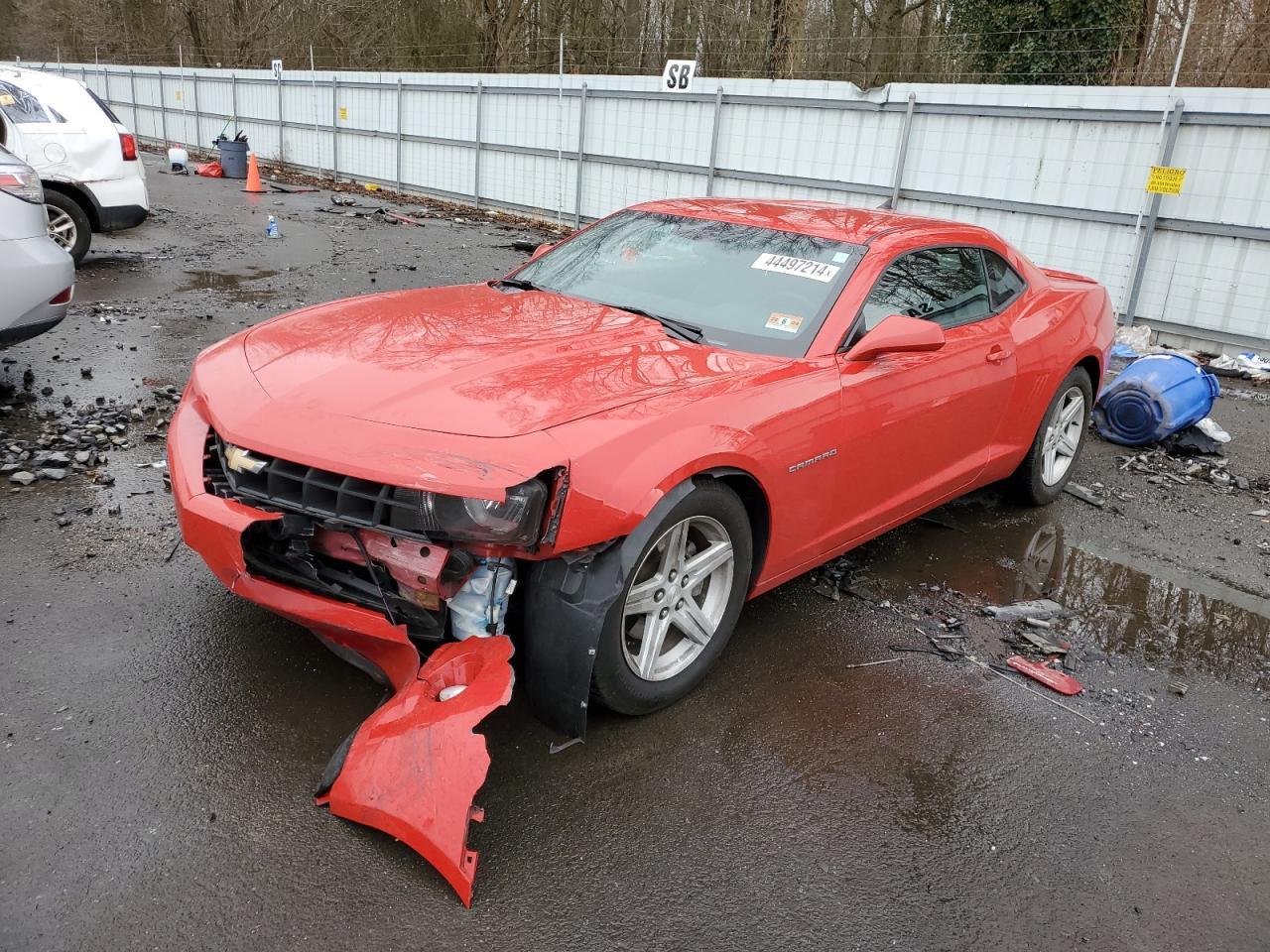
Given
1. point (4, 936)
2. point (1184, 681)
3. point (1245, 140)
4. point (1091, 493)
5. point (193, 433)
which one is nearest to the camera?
point (4, 936)

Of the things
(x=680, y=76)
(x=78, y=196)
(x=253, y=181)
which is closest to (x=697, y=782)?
(x=78, y=196)

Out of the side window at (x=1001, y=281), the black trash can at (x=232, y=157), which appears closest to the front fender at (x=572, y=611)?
the side window at (x=1001, y=281)

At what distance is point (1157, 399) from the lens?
6.75 metres

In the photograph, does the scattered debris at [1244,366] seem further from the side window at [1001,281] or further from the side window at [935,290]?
the side window at [935,290]

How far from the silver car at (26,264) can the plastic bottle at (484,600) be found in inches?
151

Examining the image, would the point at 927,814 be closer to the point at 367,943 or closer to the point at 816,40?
the point at 367,943

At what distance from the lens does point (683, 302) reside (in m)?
4.02

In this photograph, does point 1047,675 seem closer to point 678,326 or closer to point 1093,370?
point 678,326

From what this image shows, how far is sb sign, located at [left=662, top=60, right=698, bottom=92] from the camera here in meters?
14.5

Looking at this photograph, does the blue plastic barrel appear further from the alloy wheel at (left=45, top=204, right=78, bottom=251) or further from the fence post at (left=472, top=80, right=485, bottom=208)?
the fence post at (left=472, top=80, right=485, bottom=208)

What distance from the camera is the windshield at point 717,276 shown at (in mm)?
3805

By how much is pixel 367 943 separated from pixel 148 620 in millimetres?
1827

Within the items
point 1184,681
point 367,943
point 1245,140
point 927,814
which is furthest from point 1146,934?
point 1245,140

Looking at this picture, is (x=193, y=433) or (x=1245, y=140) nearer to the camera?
(x=193, y=433)
